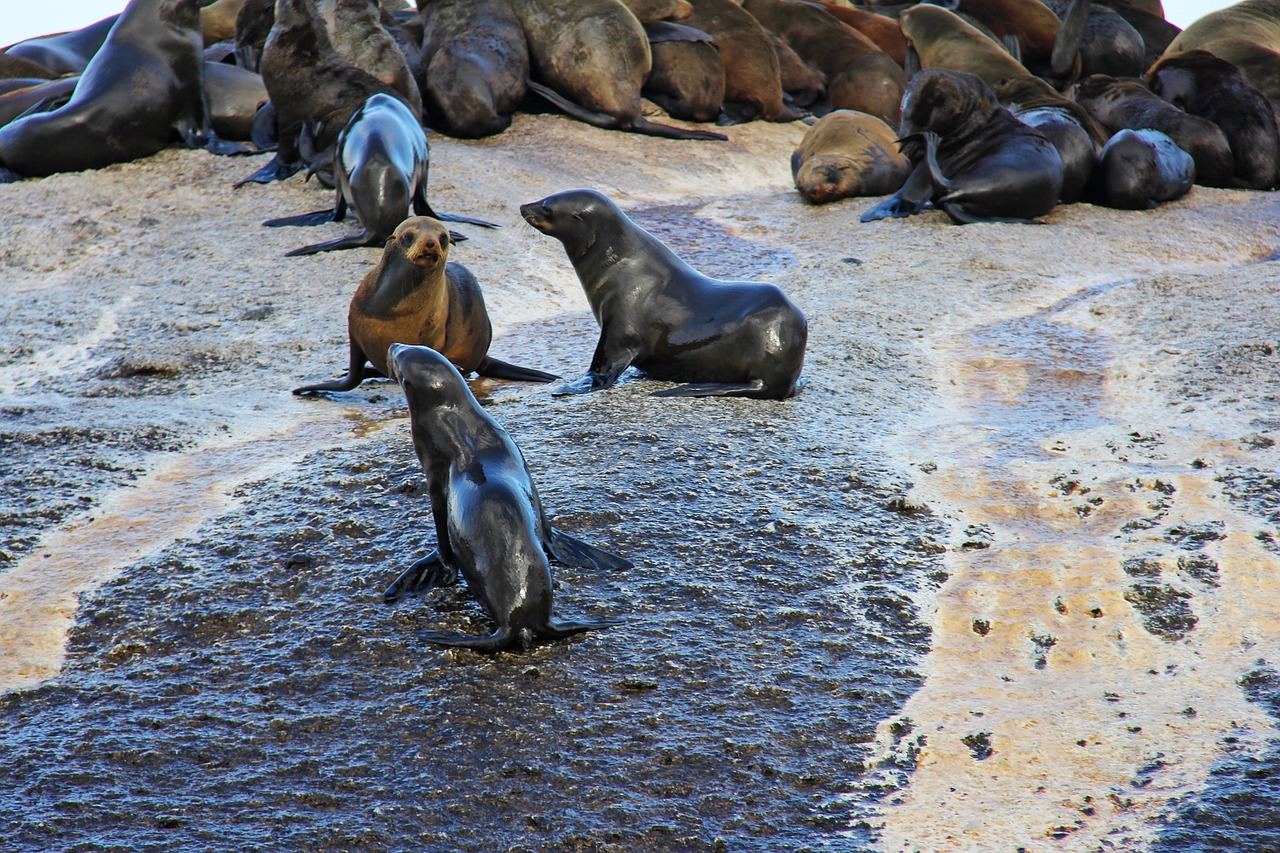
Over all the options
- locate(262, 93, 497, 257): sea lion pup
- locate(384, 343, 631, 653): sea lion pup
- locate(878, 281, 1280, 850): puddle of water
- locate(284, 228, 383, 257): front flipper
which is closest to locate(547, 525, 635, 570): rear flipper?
locate(384, 343, 631, 653): sea lion pup

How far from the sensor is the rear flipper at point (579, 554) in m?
2.90

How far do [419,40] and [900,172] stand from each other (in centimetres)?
481

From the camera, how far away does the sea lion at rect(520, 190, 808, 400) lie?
436 centimetres

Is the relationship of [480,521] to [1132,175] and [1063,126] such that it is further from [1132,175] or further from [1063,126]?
[1063,126]

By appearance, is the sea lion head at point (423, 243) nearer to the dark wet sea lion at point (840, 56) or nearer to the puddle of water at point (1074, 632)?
the puddle of water at point (1074, 632)

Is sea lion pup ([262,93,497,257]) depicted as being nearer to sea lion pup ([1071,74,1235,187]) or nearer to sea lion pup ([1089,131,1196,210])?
sea lion pup ([1089,131,1196,210])

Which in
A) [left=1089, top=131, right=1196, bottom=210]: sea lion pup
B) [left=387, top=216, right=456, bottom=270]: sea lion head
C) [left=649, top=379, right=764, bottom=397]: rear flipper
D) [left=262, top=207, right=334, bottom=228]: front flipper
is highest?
[left=387, top=216, right=456, bottom=270]: sea lion head

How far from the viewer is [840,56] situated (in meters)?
13.4

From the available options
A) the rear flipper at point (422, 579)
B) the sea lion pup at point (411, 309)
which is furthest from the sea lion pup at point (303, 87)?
the rear flipper at point (422, 579)

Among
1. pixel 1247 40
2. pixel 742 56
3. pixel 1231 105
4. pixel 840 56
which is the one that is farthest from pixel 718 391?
pixel 1247 40

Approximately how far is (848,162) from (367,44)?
13.0 feet

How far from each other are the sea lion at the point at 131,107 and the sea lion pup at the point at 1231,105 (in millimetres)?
9084

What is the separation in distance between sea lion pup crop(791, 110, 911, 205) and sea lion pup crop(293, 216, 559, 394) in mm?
5118

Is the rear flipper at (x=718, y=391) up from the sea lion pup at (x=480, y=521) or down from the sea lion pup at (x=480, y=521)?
down
